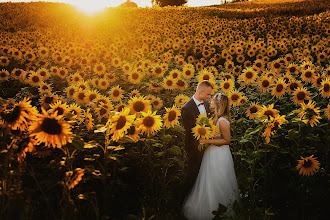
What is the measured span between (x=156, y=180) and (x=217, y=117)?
1.27 metres

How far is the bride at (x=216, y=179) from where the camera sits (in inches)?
161

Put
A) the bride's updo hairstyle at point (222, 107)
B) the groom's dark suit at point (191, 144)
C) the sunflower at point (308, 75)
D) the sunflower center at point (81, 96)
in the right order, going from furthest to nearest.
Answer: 1. the sunflower at point (308, 75)
2. the sunflower center at point (81, 96)
3. the groom's dark suit at point (191, 144)
4. the bride's updo hairstyle at point (222, 107)

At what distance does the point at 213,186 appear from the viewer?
13.5ft

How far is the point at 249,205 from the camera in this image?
4176 millimetres

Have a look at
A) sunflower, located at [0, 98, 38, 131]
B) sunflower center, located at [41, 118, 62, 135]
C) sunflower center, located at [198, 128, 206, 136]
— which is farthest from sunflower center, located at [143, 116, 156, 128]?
sunflower, located at [0, 98, 38, 131]

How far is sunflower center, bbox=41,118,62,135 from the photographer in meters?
2.69

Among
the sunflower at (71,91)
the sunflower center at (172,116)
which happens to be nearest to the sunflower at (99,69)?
the sunflower at (71,91)

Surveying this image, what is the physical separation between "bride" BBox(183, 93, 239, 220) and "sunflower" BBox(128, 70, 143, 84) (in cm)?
340

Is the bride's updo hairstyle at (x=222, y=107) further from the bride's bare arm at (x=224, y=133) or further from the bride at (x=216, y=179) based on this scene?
the bride's bare arm at (x=224, y=133)

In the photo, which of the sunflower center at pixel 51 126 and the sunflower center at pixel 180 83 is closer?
the sunflower center at pixel 51 126

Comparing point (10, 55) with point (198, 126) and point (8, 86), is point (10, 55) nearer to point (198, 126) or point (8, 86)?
point (8, 86)

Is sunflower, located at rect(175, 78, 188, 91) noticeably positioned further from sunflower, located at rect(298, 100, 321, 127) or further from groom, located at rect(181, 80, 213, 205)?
sunflower, located at rect(298, 100, 321, 127)

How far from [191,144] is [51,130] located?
237 cm

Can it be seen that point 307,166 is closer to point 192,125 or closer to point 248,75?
point 192,125
